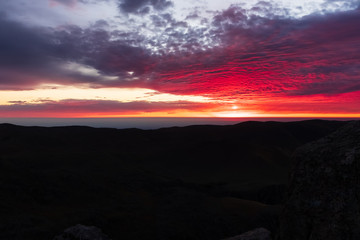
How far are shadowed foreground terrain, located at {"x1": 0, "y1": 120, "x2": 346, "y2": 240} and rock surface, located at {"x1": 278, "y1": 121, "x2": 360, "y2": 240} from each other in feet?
2.54

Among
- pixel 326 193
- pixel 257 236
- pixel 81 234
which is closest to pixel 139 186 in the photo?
pixel 81 234

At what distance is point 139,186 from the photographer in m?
44.3

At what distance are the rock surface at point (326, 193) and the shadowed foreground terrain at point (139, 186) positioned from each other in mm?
775

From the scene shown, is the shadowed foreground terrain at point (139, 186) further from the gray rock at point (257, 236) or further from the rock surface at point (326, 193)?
the gray rock at point (257, 236)

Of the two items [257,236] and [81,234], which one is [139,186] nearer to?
[81,234]

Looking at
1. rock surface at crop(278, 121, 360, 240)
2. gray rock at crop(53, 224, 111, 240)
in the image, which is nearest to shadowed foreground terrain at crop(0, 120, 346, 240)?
rock surface at crop(278, 121, 360, 240)

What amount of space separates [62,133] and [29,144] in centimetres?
2098

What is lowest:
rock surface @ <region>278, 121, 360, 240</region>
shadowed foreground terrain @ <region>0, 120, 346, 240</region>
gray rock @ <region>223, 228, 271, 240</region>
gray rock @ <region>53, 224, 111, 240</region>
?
shadowed foreground terrain @ <region>0, 120, 346, 240</region>

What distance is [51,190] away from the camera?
33.9m

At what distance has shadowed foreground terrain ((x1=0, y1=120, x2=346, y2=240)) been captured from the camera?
26812mm

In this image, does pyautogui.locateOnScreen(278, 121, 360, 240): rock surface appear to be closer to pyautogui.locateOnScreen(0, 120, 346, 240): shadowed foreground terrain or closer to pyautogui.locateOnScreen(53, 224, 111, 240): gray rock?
pyautogui.locateOnScreen(0, 120, 346, 240): shadowed foreground terrain

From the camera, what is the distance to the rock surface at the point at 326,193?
18.3 feet

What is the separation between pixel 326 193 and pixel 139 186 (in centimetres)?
4073

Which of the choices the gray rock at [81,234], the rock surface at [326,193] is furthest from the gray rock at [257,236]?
the gray rock at [81,234]
